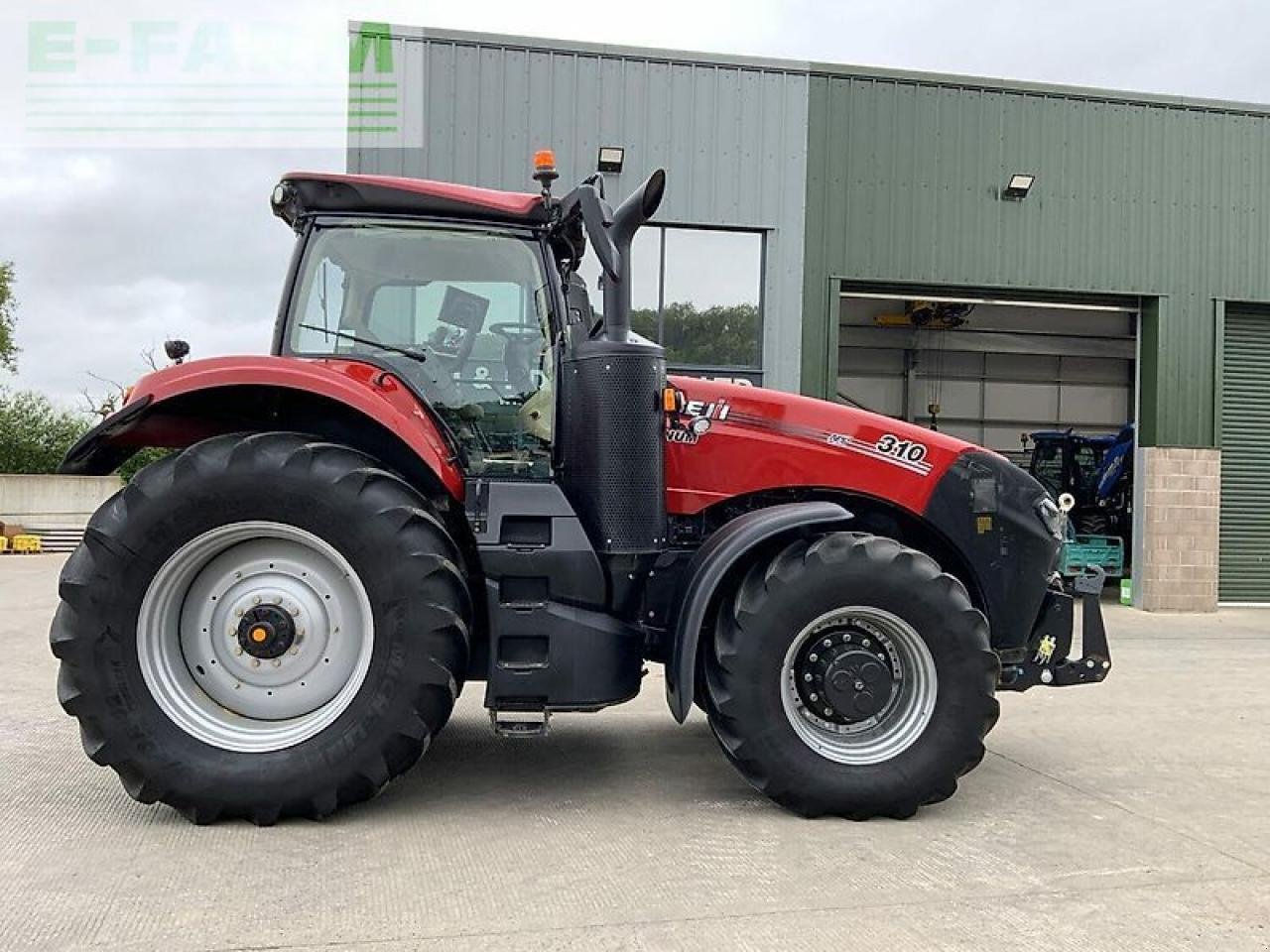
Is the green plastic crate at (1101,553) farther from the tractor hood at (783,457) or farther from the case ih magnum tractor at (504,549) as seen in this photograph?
the tractor hood at (783,457)

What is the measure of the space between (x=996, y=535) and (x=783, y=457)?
40.0 inches

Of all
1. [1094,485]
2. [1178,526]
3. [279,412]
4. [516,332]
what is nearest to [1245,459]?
[1178,526]

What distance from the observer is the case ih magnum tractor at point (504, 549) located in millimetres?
4062

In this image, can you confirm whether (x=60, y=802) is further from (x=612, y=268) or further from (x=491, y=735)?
(x=612, y=268)

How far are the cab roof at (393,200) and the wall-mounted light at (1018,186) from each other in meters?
9.36

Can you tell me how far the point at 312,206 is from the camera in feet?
15.0

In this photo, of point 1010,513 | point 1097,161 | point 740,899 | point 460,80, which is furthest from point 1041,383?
point 740,899

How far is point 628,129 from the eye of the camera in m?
11.8

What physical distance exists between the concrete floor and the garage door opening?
52.1ft

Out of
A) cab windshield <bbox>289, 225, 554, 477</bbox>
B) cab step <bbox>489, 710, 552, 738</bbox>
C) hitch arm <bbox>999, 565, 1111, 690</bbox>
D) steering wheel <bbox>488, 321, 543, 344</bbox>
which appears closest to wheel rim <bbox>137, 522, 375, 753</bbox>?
cab step <bbox>489, 710, 552, 738</bbox>

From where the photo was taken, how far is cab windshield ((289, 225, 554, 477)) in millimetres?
4570

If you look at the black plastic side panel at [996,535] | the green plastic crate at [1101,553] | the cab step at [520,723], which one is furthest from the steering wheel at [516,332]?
the green plastic crate at [1101,553]

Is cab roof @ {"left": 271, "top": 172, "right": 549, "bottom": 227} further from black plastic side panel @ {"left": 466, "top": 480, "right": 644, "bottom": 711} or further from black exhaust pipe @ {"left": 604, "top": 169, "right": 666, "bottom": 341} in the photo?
black plastic side panel @ {"left": 466, "top": 480, "right": 644, "bottom": 711}

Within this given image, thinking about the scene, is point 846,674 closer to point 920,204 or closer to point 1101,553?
point 920,204
